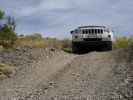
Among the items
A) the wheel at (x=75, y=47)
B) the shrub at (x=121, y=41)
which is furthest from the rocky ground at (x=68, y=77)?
the shrub at (x=121, y=41)

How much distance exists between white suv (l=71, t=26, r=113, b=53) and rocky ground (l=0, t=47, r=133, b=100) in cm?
258

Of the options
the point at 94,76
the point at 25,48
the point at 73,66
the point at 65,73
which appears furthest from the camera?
the point at 25,48

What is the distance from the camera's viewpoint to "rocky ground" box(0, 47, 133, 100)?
46.4ft

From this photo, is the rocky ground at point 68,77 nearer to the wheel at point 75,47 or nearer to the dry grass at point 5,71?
the dry grass at point 5,71

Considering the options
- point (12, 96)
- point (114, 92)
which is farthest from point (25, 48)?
point (114, 92)

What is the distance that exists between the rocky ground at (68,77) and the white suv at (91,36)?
8.47 ft

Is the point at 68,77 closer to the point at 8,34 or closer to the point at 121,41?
the point at 8,34

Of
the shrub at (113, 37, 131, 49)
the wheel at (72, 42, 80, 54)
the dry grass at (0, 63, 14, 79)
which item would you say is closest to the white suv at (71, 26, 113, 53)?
the wheel at (72, 42, 80, 54)

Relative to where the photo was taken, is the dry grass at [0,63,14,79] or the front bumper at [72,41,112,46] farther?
the front bumper at [72,41,112,46]

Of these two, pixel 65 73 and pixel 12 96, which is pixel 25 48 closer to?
pixel 65 73

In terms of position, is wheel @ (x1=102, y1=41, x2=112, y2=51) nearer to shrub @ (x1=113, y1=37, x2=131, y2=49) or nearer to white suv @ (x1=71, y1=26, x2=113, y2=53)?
white suv @ (x1=71, y1=26, x2=113, y2=53)

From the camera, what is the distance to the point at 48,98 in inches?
552

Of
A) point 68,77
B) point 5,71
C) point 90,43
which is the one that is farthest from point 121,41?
point 68,77

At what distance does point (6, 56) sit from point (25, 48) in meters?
2.73
